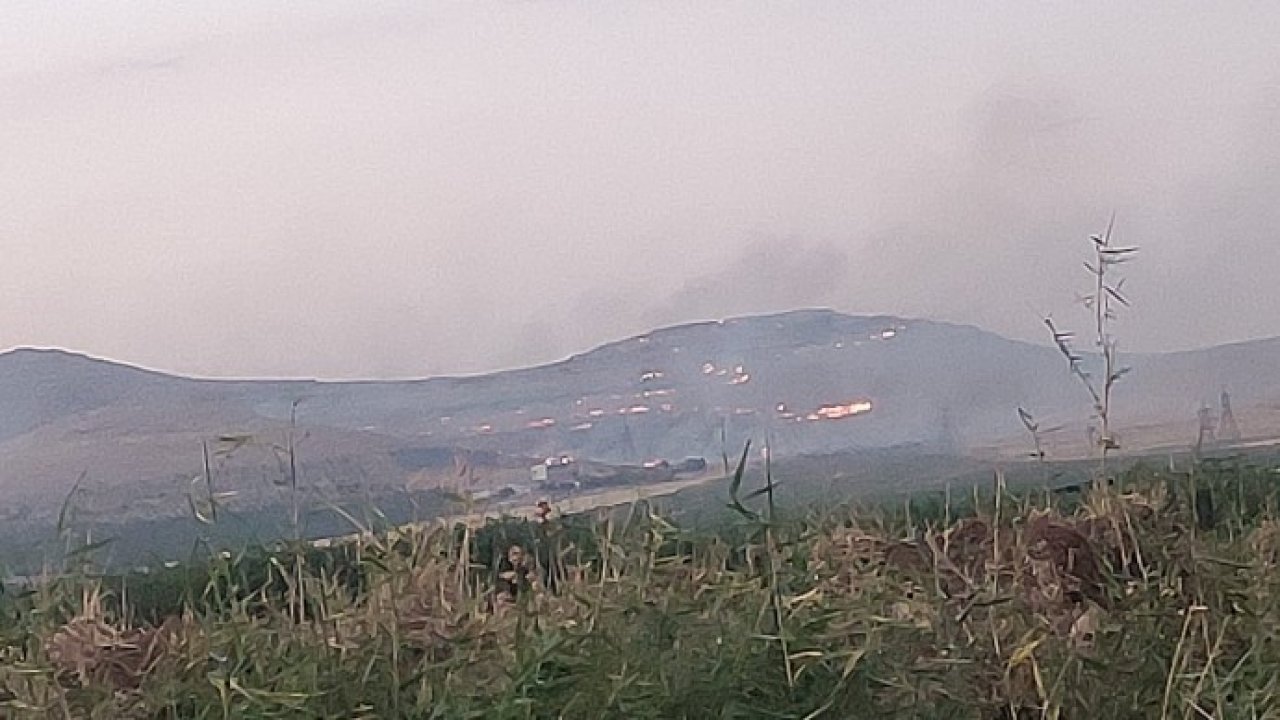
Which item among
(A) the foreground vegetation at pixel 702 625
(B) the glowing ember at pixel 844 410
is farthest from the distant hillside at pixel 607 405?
(A) the foreground vegetation at pixel 702 625

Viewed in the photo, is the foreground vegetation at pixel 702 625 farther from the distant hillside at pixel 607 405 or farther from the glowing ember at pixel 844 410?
the glowing ember at pixel 844 410

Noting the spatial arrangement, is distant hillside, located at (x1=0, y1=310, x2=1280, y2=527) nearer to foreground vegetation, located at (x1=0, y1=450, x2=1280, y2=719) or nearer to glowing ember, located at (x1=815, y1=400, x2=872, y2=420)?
glowing ember, located at (x1=815, y1=400, x2=872, y2=420)

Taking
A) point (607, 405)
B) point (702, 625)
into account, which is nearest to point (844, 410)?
point (607, 405)

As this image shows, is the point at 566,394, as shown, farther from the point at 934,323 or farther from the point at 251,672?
the point at 251,672

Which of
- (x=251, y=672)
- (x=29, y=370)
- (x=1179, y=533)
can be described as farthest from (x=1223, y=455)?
(x=29, y=370)

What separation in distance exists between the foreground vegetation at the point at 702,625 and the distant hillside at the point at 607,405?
0.29m

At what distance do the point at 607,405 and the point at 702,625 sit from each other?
1332 mm

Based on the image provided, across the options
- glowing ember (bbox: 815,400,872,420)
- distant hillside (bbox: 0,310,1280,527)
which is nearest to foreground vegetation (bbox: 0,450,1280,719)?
distant hillside (bbox: 0,310,1280,527)

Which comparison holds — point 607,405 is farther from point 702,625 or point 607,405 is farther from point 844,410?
point 702,625

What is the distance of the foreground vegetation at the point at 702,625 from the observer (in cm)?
225

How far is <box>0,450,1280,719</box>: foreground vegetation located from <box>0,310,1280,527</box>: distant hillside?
292mm

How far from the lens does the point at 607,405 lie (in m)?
3.67

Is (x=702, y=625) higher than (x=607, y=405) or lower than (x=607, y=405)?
lower

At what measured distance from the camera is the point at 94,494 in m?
Result: 3.16
